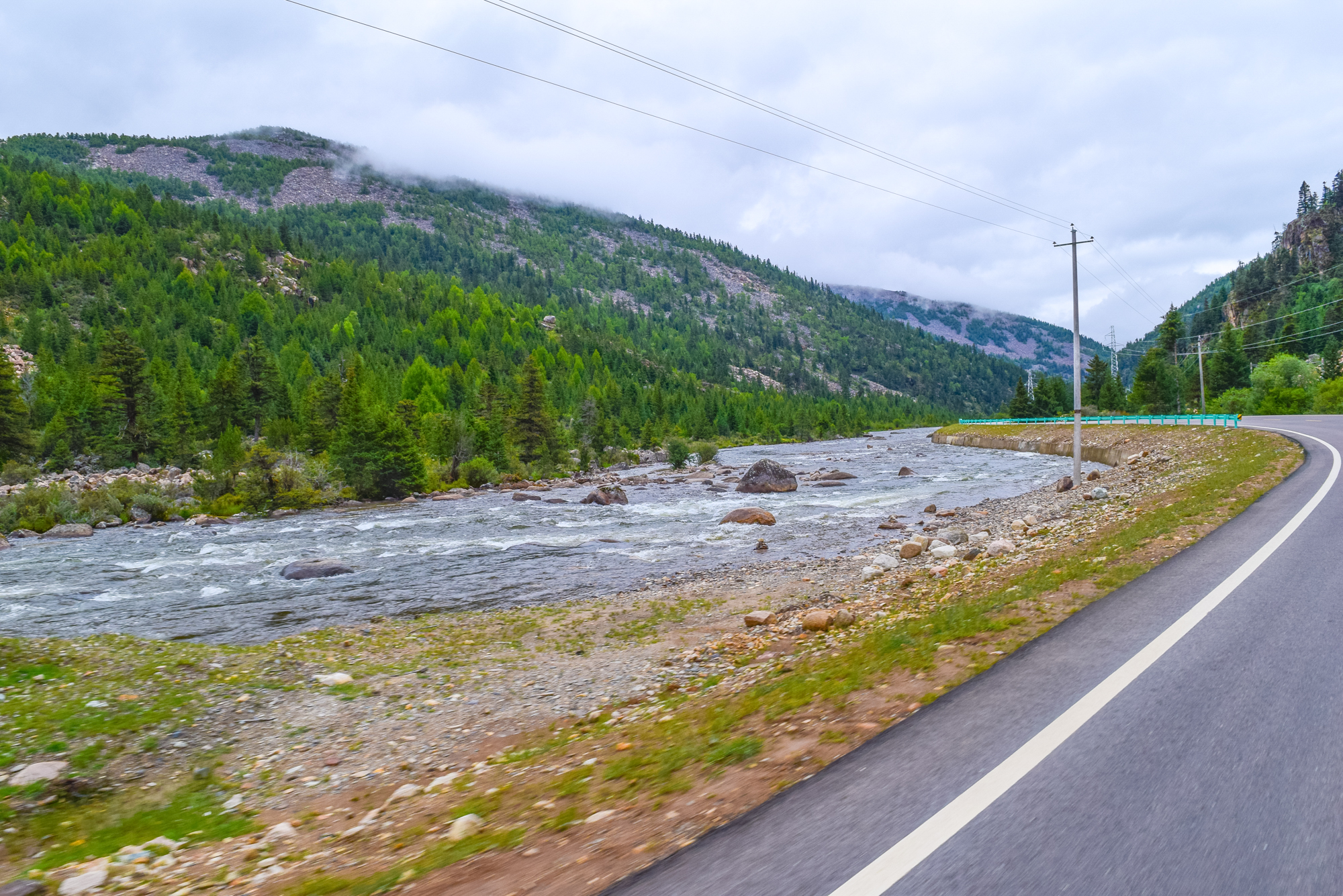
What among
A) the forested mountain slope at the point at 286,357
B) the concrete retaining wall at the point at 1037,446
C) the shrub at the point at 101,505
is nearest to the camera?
the shrub at the point at 101,505

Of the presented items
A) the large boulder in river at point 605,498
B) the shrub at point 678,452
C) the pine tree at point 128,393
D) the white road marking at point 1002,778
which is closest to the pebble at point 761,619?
the white road marking at point 1002,778

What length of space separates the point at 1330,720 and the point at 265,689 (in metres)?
12.1

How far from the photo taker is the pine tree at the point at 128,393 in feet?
198

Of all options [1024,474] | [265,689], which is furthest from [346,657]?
[1024,474]

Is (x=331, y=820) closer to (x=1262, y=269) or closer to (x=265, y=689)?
(x=265, y=689)

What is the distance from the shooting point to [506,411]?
6638 cm

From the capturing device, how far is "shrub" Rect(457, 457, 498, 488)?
53.2m

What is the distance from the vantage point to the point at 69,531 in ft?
101

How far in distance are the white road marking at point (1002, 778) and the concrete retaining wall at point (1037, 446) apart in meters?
39.6

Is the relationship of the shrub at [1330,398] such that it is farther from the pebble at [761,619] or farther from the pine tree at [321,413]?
the pine tree at [321,413]

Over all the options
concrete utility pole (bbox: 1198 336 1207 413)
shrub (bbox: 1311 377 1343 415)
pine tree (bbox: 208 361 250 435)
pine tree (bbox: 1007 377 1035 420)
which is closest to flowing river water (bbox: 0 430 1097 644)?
concrete utility pole (bbox: 1198 336 1207 413)

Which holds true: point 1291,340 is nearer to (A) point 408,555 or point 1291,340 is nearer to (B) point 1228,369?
(B) point 1228,369

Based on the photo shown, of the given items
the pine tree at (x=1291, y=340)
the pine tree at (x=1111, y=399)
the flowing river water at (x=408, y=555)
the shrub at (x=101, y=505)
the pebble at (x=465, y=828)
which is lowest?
the flowing river water at (x=408, y=555)

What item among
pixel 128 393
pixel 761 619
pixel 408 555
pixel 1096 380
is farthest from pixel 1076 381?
pixel 1096 380
